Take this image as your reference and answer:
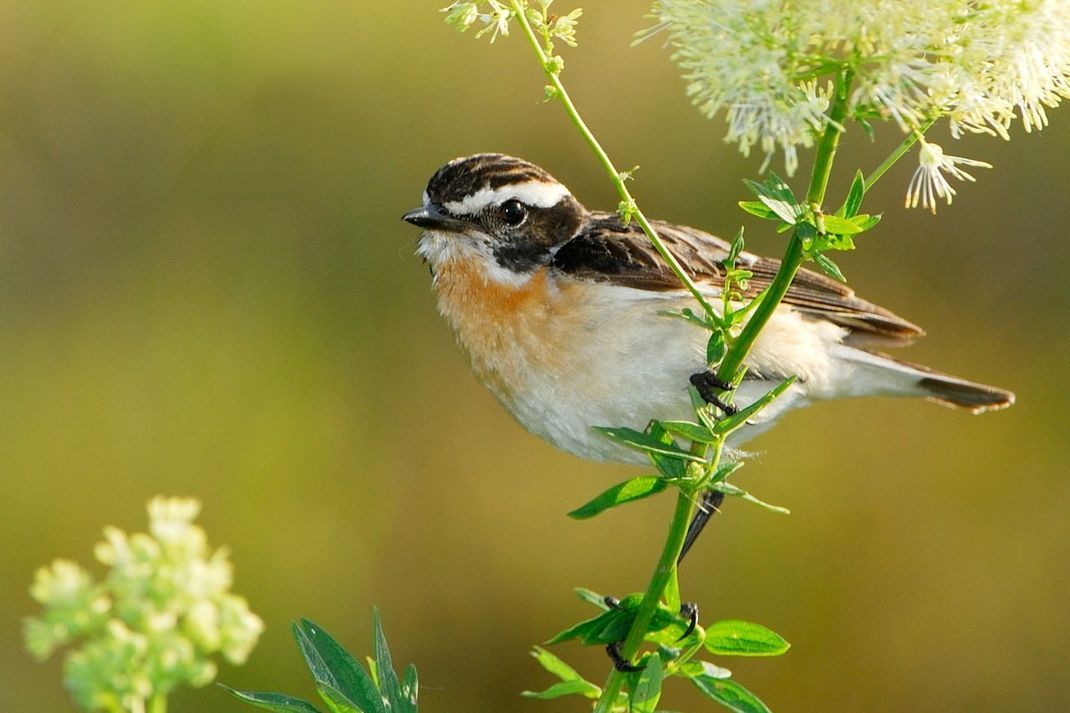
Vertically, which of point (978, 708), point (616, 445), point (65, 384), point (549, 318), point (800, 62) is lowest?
point (978, 708)

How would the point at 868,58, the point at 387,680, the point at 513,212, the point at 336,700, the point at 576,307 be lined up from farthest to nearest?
the point at 513,212, the point at 576,307, the point at 387,680, the point at 336,700, the point at 868,58

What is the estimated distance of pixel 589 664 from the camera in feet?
29.3

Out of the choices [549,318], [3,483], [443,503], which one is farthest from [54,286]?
[549,318]

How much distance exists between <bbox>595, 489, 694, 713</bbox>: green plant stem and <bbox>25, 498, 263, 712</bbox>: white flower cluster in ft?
2.76

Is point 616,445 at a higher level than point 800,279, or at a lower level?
lower

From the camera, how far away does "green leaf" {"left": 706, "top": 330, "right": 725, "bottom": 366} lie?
8.91ft

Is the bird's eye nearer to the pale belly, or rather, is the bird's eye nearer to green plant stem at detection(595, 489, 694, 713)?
the pale belly

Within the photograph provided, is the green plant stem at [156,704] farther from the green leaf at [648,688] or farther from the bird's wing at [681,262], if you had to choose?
the bird's wing at [681,262]

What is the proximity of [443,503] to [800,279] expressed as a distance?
4617mm

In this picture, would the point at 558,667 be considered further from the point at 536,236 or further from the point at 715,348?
the point at 536,236

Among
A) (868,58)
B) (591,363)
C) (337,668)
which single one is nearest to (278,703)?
(337,668)

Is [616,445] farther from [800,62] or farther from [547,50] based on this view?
[800,62]

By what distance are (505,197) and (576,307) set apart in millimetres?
500

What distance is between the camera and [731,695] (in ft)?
8.93
